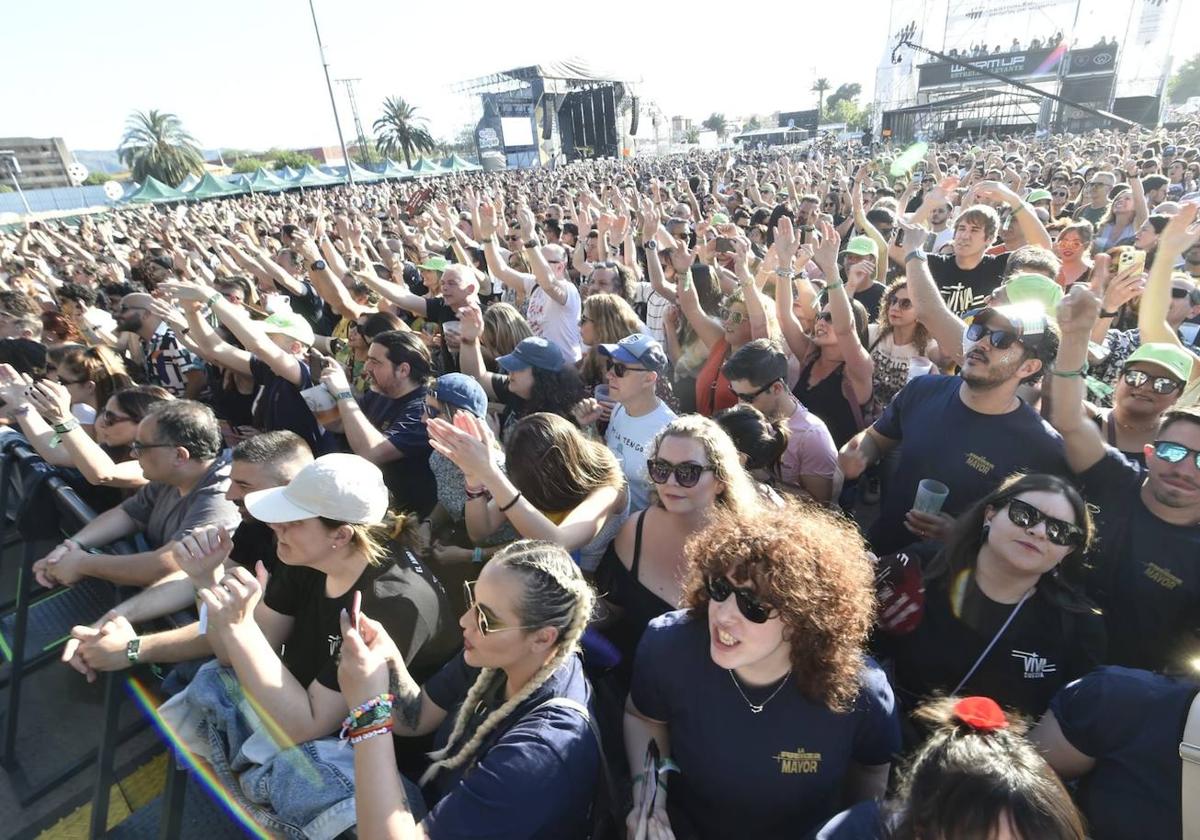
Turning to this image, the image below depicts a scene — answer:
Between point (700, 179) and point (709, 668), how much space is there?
1714 cm

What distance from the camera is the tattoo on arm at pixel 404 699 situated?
1877mm

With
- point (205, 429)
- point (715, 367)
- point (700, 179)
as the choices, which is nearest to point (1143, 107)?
point (700, 179)

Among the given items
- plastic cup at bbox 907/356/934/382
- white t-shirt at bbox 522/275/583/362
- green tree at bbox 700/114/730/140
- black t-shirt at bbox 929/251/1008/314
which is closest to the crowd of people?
plastic cup at bbox 907/356/934/382

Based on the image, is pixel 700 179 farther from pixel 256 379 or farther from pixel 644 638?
pixel 644 638

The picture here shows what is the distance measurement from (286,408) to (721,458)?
9.22 ft

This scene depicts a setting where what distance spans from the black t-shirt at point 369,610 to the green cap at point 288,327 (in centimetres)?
232

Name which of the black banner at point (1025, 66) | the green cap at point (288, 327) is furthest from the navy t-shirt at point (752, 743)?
the black banner at point (1025, 66)

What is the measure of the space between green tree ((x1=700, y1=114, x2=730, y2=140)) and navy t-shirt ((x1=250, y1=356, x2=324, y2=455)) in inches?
4184

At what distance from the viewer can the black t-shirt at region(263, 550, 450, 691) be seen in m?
2.04

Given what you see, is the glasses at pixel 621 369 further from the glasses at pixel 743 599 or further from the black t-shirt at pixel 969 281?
the black t-shirt at pixel 969 281

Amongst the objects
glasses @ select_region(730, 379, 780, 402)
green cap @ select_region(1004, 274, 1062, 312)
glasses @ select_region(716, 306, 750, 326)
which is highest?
green cap @ select_region(1004, 274, 1062, 312)

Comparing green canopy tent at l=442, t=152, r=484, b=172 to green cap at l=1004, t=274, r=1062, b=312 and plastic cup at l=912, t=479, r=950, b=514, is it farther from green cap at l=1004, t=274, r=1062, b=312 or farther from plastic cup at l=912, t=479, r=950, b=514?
plastic cup at l=912, t=479, r=950, b=514

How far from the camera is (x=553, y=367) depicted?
3.55m

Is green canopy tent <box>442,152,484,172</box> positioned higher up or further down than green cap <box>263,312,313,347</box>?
higher up
